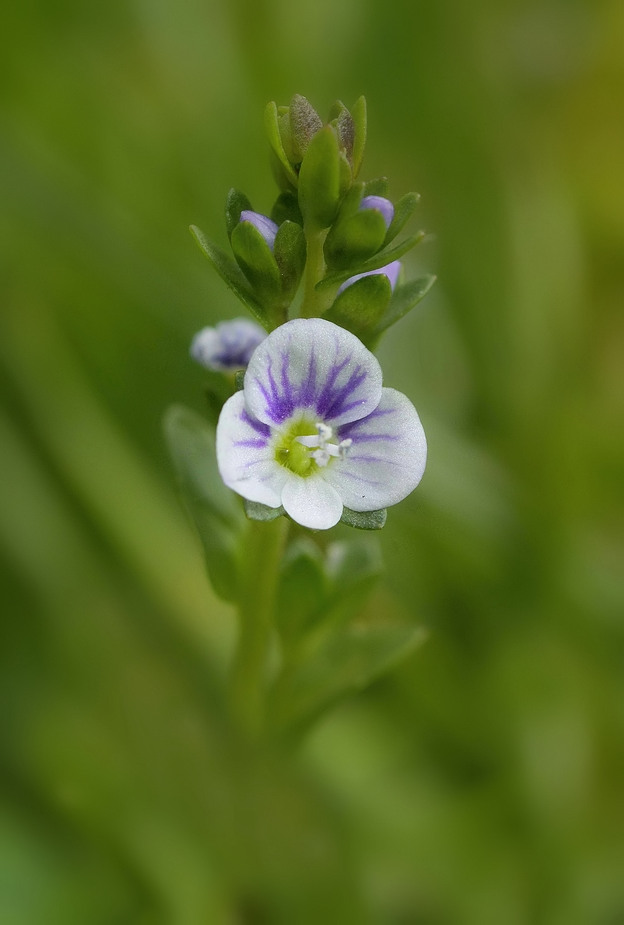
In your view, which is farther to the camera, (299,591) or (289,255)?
(299,591)

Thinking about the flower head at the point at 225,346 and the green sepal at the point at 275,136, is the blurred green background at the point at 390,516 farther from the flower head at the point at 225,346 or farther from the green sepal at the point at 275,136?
the green sepal at the point at 275,136

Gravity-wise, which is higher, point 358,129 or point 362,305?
point 358,129

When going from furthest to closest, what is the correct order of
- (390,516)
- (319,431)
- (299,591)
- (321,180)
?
1. (390,516)
2. (299,591)
3. (319,431)
4. (321,180)

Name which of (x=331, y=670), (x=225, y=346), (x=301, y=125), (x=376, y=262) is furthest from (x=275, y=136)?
(x=331, y=670)

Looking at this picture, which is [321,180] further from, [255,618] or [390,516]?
[390,516]

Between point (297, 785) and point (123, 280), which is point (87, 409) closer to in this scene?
point (123, 280)

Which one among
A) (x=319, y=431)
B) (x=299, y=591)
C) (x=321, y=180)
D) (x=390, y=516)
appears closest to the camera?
(x=321, y=180)

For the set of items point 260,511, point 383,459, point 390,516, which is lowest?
point 260,511
